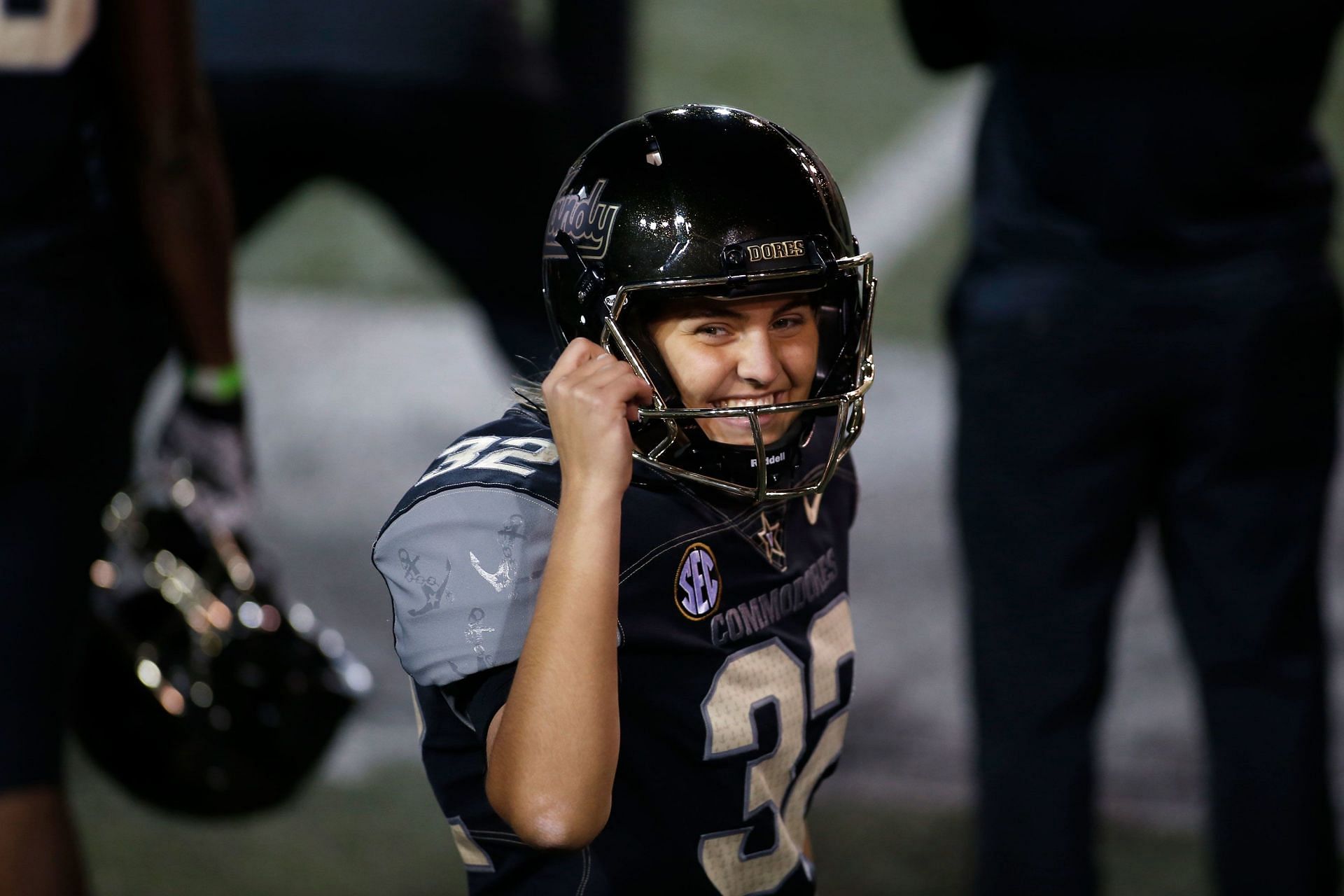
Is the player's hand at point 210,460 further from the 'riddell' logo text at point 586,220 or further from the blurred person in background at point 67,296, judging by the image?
the 'riddell' logo text at point 586,220

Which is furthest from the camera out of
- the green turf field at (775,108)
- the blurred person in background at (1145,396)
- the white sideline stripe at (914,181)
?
the white sideline stripe at (914,181)

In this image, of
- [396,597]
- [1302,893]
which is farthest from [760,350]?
[1302,893]

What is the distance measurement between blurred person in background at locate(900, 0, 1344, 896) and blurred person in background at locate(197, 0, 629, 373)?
107 cm

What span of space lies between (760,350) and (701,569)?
0.72 feet

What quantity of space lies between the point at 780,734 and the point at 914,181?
6.96m

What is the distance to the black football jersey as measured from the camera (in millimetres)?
1540

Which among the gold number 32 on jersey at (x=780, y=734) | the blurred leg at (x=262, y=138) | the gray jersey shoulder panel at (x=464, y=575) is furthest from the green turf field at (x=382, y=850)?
the gray jersey shoulder panel at (x=464, y=575)

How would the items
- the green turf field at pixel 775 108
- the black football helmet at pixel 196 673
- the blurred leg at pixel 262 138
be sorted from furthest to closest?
1. the green turf field at pixel 775 108
2. the blurred leg at pixel 262 138
3. the black football helmet at pixel 196 673

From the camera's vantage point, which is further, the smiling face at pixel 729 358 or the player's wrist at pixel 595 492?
the smiling face at pixel 729 358

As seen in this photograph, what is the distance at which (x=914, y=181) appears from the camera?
8422mm

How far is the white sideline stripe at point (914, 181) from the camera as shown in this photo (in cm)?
780

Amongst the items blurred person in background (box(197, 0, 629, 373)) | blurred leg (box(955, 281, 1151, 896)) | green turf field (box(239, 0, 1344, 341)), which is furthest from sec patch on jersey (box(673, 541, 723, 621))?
green turf field (box(239, 0, 1344, 341))

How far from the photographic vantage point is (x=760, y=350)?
167 cm

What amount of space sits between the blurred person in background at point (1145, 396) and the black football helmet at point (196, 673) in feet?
3.68
